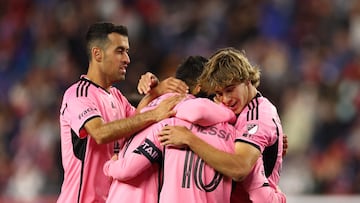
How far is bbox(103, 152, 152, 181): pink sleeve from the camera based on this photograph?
18.2ft

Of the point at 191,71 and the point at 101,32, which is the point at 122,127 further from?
the point at 101,32

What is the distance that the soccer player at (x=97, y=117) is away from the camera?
595 cm

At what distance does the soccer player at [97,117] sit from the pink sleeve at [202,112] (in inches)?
7.0

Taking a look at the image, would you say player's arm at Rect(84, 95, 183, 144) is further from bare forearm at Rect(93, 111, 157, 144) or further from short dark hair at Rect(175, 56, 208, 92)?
short dark hair at Rect(175, 56, 208, 92)

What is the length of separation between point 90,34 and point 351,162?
5.03 m

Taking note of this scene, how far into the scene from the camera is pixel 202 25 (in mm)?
12727

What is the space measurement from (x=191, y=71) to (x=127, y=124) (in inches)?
19.0

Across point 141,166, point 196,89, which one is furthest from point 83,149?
point 196,89

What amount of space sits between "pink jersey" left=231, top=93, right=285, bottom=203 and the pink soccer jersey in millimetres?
111

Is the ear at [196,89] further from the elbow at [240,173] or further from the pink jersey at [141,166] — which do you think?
the elbow at [240,173]

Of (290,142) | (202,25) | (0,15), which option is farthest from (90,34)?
(0,15)

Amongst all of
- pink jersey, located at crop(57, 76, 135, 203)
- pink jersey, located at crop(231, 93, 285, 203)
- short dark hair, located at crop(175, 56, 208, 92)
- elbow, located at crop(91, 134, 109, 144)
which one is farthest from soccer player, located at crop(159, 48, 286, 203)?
pink jersey, located at crop(57, 76, 135, 203)

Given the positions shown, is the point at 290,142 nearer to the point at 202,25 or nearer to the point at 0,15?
the point at 202,25

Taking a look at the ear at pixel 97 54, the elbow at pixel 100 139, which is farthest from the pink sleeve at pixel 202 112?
the ear at pixel 97 54
